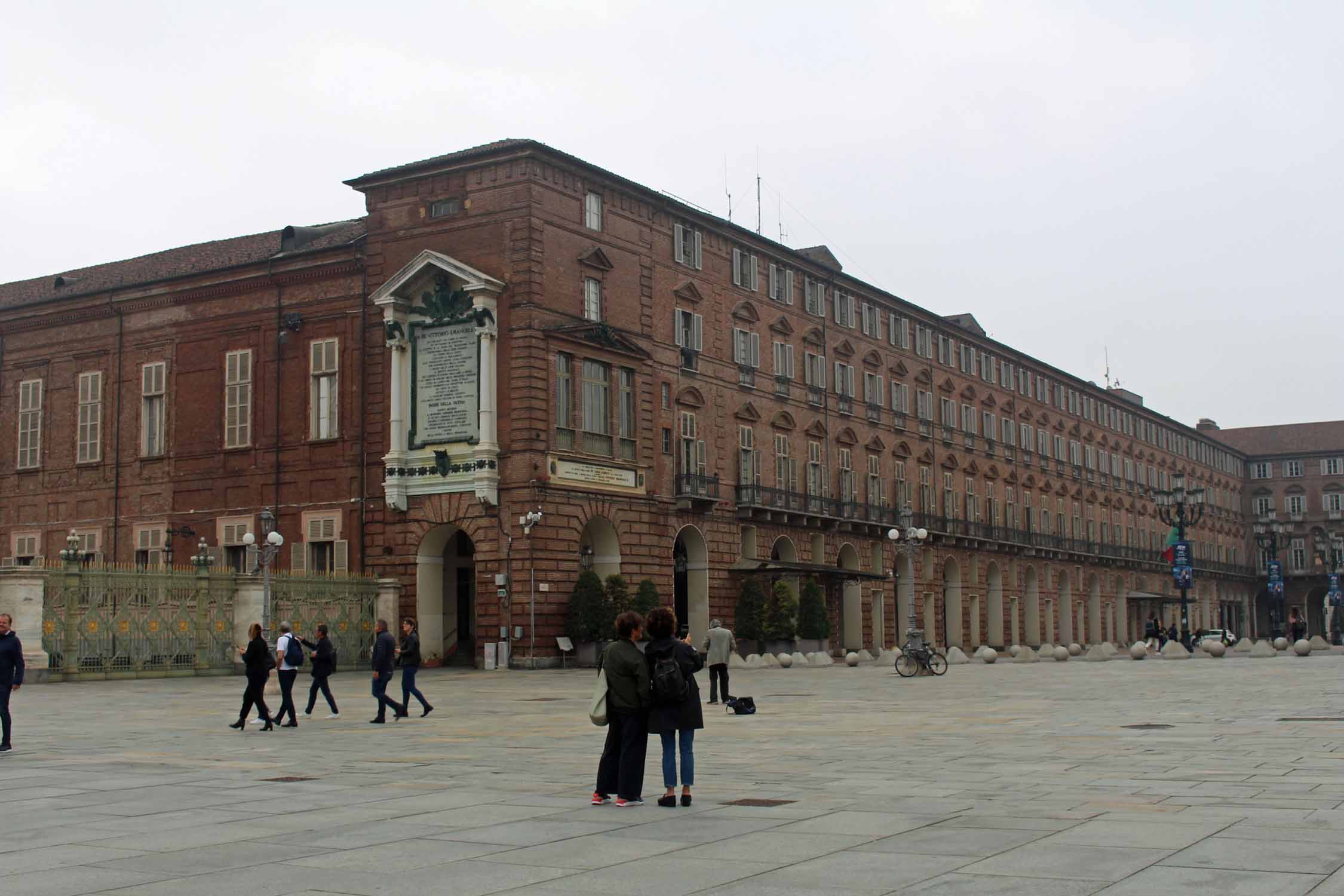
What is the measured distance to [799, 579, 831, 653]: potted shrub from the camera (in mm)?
52656

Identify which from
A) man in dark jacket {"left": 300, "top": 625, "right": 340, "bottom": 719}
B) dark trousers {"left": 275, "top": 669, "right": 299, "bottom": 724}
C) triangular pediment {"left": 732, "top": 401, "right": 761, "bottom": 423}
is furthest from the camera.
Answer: triangular pediment {"left": 732, "top": 401, "right": 761, "bottom": 423}

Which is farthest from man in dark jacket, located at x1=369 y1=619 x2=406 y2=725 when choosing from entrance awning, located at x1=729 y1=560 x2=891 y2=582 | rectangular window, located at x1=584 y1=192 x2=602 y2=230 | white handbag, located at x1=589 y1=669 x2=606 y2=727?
entrance awning, located at x1=729 y1=560 x2=891 y2=582

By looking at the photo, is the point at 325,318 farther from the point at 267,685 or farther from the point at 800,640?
the point at 267,685

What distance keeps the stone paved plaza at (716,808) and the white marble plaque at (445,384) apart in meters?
20.2

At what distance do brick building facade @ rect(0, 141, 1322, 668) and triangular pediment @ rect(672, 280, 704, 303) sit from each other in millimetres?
124

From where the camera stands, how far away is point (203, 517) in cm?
4881

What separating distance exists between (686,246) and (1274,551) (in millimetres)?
35508

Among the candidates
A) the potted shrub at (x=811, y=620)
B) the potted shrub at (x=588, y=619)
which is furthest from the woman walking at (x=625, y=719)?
the potted shrub at (x=811, y=620)

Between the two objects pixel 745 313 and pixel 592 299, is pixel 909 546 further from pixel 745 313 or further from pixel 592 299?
pixel 745 313

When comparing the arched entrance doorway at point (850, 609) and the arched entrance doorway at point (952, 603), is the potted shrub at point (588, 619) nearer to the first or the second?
the arched entrance doorway at point (850, 609)

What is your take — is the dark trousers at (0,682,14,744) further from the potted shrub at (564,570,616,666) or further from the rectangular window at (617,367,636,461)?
the rectangular window at (617,367,636,461)

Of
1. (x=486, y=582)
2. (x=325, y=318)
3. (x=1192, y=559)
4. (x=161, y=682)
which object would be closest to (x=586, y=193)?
(x=325, y=318)

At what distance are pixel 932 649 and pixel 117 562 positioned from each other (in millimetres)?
28313

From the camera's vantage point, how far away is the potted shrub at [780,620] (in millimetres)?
50344
